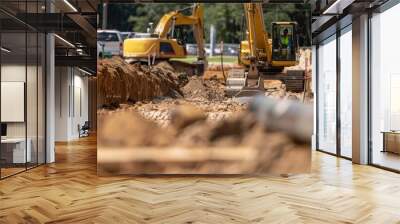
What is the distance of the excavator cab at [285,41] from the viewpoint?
25.3 ft

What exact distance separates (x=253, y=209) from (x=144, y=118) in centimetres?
295

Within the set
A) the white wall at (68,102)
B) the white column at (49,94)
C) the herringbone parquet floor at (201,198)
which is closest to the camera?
the herringbone parquet floor at (201,198)

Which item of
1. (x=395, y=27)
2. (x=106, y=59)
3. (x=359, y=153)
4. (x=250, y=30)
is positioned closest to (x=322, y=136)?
(x=359, y=153)

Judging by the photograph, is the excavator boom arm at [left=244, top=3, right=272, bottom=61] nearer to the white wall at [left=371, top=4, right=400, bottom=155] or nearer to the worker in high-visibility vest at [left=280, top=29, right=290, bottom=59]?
the worker in high-visibility vest at [left=280, top=29, right=290, bottom=59]

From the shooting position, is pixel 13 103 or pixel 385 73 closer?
pixel 13 103

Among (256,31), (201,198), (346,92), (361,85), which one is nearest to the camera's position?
(201,198)

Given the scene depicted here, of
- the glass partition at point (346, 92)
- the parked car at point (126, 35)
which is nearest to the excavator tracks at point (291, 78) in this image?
the parked car at point (126, 35)

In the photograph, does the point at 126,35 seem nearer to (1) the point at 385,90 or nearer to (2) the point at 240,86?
(2) the point at 240,86

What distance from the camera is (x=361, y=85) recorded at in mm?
9594

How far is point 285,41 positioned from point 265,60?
1.65 feet

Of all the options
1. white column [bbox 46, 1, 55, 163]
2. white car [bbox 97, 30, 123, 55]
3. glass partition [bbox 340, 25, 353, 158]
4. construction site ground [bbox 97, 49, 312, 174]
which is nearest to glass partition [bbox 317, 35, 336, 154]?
glass partition [bbox 340, 25, 353, 158]

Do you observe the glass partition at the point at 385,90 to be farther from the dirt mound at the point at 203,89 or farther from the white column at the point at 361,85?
the dirt mound at the point at 203,89

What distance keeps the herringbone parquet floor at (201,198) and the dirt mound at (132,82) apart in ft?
4.41

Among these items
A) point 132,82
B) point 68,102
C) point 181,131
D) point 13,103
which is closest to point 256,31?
point 181,131
